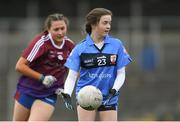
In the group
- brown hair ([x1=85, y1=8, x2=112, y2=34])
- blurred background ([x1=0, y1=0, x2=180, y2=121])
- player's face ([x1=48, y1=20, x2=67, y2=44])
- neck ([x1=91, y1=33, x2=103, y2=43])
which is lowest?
blurred background ([x1=0, y1=0, x2=180, y2=121])

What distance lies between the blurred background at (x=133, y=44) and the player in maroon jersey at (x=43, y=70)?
18.6 ft

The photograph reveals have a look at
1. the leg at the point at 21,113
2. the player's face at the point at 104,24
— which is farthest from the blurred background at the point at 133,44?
the player's face at the point at 104,24

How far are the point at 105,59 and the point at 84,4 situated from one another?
15238mm

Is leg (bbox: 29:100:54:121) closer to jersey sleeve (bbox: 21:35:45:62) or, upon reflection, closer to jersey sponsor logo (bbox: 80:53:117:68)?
jersey sleeve (bbox: 21:35:45:62)

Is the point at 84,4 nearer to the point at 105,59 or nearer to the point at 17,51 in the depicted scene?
the point at 17,51

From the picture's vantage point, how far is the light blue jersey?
866cm

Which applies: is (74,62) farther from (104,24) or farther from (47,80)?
(47,80)

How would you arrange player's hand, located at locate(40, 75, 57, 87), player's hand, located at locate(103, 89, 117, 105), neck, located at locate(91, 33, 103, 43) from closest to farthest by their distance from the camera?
player's hand, located at locate(103, 89, 117, 105)
neck, located at locate(91, 33, 103, 43)
player's hand, located at locate(40, 75, 57, 87)

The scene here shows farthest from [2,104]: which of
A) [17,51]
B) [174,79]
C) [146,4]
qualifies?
[146,4]

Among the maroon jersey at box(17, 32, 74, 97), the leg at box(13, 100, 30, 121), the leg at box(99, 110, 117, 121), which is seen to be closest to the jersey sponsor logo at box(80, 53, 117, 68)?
the leg at box(99, 110, 117, 121)

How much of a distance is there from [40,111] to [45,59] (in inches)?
27.3

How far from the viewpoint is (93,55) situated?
8672 millimetres

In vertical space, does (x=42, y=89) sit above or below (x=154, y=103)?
above

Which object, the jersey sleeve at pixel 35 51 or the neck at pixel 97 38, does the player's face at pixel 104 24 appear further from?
the jersey sleeve at pixel 35 51
